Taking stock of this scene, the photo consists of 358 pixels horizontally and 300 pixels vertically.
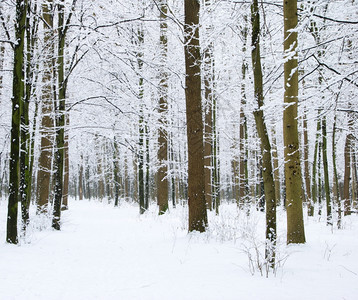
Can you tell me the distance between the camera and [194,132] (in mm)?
6641

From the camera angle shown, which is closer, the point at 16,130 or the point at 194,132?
the point at 16,130

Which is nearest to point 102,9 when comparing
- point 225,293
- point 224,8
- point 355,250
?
point 224,8

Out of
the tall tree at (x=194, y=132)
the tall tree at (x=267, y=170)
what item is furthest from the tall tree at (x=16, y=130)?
the tall tree at (x=267, y=170)

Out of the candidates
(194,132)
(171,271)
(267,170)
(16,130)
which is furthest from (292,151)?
(16,130)

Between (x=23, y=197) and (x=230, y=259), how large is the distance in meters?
4.47

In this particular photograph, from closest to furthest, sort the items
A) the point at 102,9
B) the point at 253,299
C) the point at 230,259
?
1. the point at 253,299
2. the point at 230,259
3. the point at 102,9

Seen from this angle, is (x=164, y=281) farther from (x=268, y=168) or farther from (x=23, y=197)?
(x=23, y=197)

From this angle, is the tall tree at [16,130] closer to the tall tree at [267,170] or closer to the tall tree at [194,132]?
the tall tree at [194,132]

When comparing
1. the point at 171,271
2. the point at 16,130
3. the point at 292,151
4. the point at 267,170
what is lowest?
the point at 171,271

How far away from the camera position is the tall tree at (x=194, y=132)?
6.45 meters

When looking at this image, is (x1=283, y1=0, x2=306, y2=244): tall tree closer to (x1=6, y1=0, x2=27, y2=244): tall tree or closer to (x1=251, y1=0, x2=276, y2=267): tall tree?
(x1=251, y1=0, x2=276, y2=267): tall tree

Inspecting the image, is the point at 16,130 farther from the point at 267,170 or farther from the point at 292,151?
the point at 292,151

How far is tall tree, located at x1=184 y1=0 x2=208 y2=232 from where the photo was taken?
21.2 ft

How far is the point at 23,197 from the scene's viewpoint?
19.9 ft
